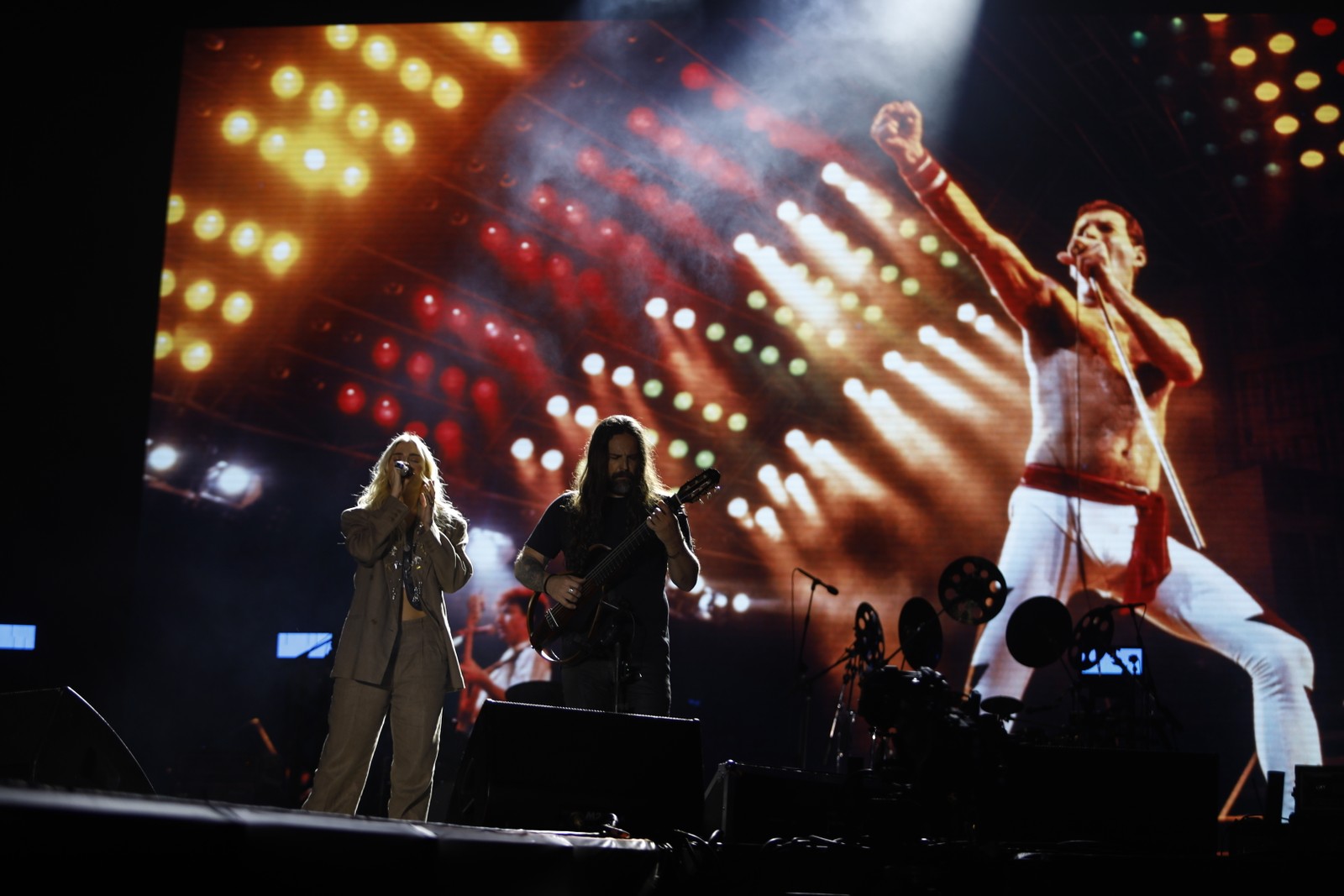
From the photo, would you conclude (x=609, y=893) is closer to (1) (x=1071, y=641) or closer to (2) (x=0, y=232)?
(1) (x=1071, y=641)

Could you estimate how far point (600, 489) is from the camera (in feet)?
11.6

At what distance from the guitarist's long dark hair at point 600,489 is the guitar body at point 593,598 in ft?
0.26

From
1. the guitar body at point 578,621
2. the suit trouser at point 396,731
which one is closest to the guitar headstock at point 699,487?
the guitar body at point 578,621

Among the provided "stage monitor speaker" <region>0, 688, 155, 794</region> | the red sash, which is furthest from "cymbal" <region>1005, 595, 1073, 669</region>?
"stage monitor speaker" <region>0, 688, 155, 794</region>

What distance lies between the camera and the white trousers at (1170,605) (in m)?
5.33

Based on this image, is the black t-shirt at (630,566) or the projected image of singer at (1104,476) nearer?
the black t-shirt at (630,566)

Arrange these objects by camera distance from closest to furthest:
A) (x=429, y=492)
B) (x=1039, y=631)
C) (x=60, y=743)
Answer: (x=60, y=743), (x=429, y=492), (x=1039, y=631)

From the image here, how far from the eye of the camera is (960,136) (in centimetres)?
609

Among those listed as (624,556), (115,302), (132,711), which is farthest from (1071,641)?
(115,302)

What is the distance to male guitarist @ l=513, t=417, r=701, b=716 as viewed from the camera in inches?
127

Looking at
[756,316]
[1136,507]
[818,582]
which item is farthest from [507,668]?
[1136,507]

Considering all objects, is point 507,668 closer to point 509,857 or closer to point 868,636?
point 868,636

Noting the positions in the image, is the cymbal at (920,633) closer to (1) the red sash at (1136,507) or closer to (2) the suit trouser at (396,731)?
(1) the red sash at (1136,507)

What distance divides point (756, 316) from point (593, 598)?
3.11 metres
